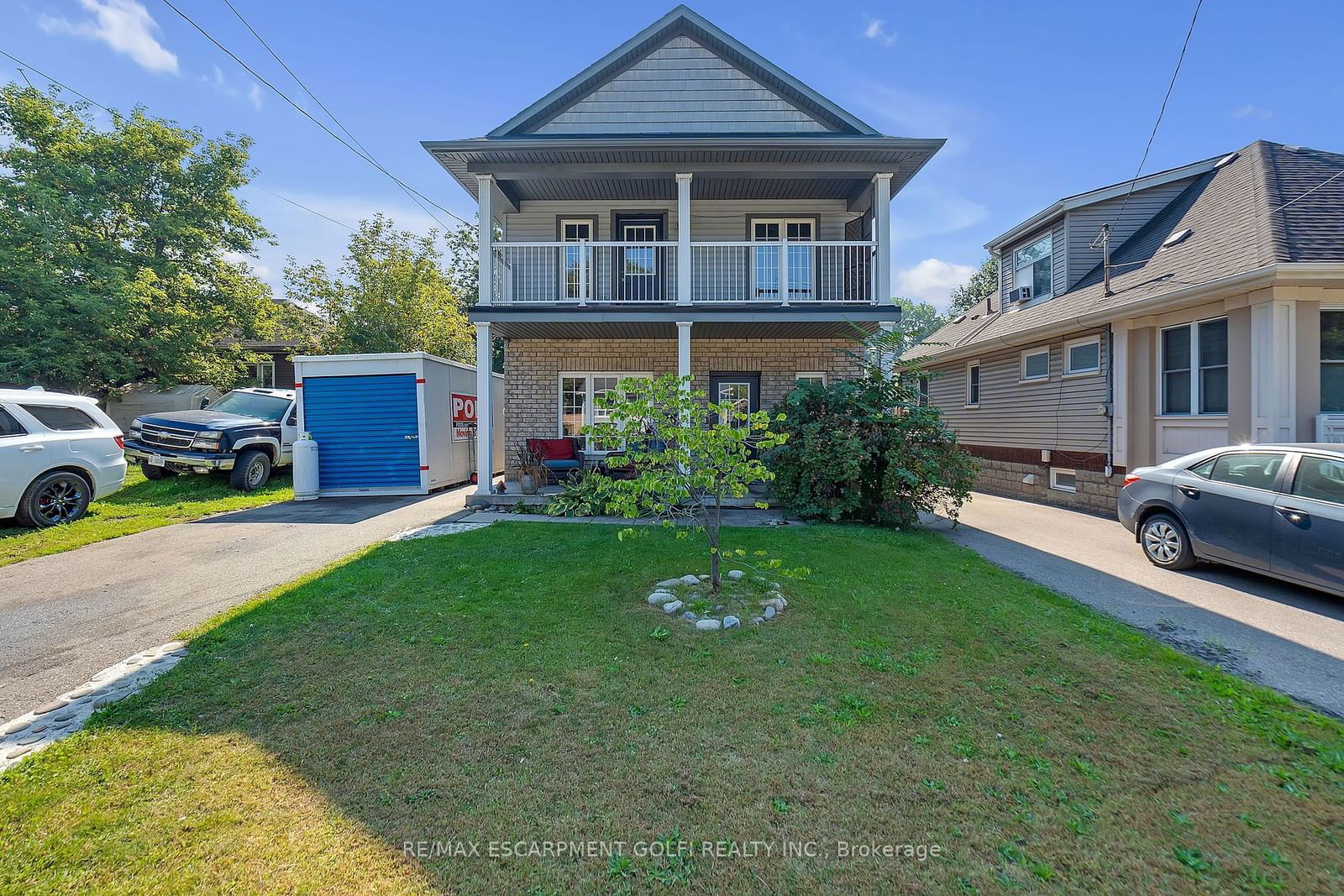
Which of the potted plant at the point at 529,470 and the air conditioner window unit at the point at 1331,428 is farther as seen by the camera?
the potted plant at the point at 529,470

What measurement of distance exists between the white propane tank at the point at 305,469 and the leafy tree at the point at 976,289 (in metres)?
34.8

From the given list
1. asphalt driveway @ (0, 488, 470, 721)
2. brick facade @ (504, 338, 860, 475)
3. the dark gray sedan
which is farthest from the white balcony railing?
the dark gray sedan

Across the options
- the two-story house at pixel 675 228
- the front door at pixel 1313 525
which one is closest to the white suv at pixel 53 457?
the two-story house at pixel 675 228

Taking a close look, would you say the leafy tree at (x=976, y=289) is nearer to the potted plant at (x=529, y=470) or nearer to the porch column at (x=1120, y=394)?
the porch column at (x=1120, y=394)

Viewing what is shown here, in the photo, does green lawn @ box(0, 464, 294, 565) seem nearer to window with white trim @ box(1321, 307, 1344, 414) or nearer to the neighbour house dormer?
window with white trim @ box(1321, 307, 1344, 414)

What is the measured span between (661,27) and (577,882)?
43.5 ft

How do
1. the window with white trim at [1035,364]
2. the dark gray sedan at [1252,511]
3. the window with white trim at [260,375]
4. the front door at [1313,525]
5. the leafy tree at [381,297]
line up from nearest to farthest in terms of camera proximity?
the front door at [1313,525], the dark gray sedan at [1252,511], the window with white trim at [1035,364], the leafy tree at [381,297], the window with white trim at [260,375]

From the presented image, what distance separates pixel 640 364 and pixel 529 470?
3.19 m

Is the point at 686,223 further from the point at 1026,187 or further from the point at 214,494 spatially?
the point at 214,494

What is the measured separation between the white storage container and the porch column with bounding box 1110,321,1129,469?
449 inches

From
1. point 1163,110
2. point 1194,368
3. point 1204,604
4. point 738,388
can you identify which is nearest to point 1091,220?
point 1163,110

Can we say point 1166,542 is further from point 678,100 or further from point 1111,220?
point 678,100

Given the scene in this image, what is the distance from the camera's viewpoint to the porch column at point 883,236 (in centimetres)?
937

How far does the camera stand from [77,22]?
8.83 meters
